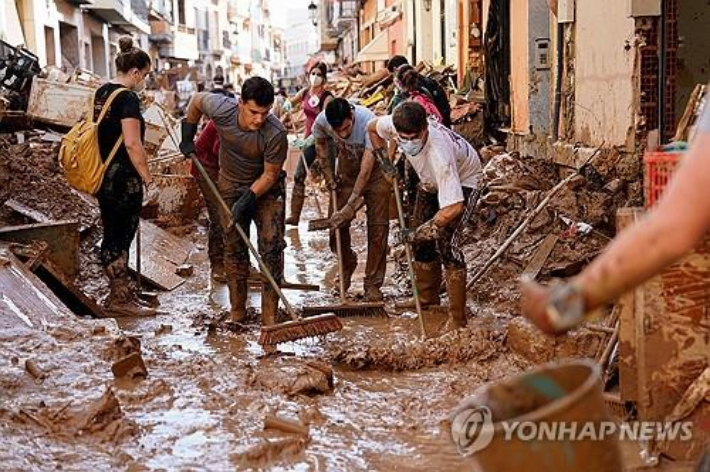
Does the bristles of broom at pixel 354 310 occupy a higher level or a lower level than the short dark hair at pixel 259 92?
lower

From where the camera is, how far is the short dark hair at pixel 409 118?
648 centimetres

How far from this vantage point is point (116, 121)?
7730 millimetres

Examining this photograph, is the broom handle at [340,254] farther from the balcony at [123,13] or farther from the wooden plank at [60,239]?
the balcony at [123,13]

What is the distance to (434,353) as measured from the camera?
6.32 metres

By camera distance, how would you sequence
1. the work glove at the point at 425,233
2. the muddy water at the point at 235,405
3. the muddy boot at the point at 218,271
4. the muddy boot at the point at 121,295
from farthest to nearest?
the muddy boot at the point at 218,271 < the muddy boot at the point at 121,295 < the work glove at the point at 425,233 < the muddy water at the point at 235,405

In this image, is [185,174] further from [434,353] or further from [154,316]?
[434,353]

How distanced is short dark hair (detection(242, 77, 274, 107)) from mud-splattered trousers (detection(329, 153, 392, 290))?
1539mm

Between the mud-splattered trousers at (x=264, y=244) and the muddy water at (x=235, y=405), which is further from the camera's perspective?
the mud-splattered trousers at (x=264, y=244)

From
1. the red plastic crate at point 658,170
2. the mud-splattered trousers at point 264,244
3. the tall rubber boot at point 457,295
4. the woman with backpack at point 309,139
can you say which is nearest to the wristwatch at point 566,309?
the red plastic crate at point 658,170

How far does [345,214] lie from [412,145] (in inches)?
55.3

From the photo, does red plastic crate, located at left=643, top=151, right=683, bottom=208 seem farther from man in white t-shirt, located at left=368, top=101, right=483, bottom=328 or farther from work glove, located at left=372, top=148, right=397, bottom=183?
work glove, located at left=372, top=148, right=397, bottom=183

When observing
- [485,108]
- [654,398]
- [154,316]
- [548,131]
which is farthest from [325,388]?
[485,108]

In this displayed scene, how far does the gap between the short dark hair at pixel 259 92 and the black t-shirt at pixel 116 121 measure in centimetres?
118

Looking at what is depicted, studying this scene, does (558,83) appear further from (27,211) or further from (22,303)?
Answer: (22,303)
